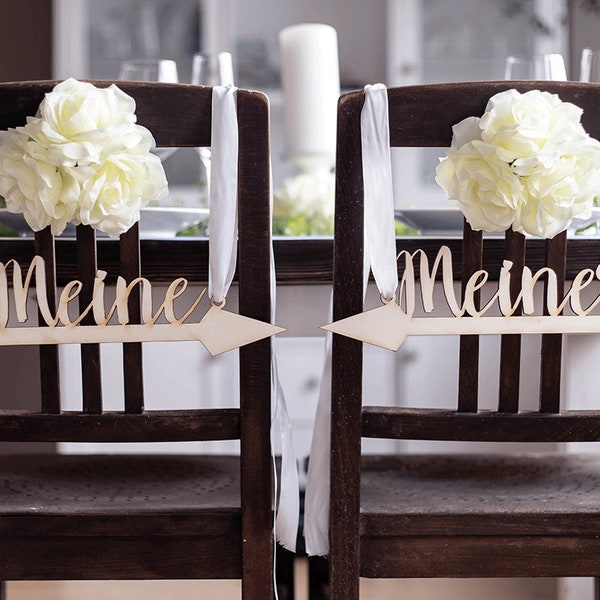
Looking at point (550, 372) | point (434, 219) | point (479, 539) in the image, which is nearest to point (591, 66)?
point (434, 219)

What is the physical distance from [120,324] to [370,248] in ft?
0.75

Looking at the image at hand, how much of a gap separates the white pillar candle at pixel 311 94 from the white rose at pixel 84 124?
0.87 m

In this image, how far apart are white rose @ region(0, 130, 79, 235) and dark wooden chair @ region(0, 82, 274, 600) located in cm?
2

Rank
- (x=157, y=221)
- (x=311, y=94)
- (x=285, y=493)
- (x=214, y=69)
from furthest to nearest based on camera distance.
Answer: (x=311, y=94) < (x=214, y=69) < (x=157, y=221) < (x=285, y=493)

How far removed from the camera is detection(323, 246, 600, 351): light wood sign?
71 cm

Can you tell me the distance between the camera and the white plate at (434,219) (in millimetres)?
1035

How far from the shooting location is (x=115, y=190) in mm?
707

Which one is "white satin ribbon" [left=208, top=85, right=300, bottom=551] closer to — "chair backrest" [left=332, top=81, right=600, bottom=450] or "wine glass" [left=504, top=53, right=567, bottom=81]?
"chair backrest" [left=332, top=81, right=600, bottom=450]

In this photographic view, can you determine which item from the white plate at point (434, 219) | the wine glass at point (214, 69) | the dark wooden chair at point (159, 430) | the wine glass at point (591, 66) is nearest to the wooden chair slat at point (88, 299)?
the dark wooden chair at point (159, 430)

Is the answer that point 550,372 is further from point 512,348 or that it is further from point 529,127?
point 529,127

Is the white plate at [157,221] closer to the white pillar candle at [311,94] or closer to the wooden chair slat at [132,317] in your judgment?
the wooden chair slat at [132,317]

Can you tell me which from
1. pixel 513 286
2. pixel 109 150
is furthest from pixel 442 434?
pixel 109 150

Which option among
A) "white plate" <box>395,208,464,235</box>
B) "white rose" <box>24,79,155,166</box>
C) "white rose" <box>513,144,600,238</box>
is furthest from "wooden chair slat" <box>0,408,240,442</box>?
"white plate" <box>395,208,464,235</box>

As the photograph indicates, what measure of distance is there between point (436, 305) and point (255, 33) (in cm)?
253
